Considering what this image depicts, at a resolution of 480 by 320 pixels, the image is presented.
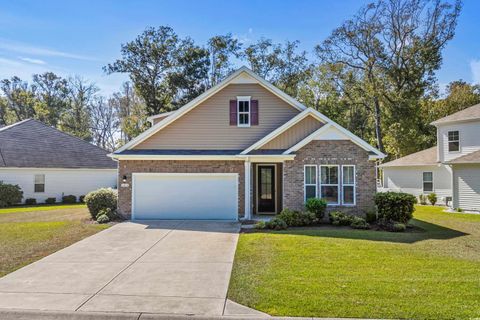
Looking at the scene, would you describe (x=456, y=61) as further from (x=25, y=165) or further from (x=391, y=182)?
(x=25, y=165)

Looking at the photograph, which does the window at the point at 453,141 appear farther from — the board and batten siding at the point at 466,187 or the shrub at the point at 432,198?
the shrub at the point at 432,198

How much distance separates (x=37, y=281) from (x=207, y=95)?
10947mm

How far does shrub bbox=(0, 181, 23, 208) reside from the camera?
21.3 meters

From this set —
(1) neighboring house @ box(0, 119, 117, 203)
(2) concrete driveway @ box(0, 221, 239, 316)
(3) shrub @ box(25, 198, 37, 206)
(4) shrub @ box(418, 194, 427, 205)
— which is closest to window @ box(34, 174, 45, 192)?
(1) neighboring house @ box(0, 119, 117, 203)

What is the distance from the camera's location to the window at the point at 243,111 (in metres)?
15.9

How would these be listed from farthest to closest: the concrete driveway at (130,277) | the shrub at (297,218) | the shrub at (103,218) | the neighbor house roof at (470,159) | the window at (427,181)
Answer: the window at (427,181), the neighbor house roof at (470,159), the shrub at (103,218), the shrub at (297,218), the concrete driveway at (130,277)

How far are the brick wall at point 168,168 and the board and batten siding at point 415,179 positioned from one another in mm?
15435

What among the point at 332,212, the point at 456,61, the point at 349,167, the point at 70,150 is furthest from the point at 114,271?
the point at 456,61

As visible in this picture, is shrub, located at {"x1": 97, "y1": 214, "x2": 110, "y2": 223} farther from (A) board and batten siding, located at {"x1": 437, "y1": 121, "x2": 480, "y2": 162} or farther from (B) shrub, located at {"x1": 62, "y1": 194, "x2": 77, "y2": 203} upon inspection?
(A) board and batten siding, located at {"x1": 437, "y1": 121, "x2": 480, "y2": 162}

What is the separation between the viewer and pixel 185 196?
582 inches

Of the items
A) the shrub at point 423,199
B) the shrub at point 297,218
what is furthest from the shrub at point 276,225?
the shrub at point 423,199

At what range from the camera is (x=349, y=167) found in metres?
13.9

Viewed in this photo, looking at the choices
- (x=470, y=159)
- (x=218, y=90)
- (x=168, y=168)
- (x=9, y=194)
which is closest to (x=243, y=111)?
(x=218, y=90)

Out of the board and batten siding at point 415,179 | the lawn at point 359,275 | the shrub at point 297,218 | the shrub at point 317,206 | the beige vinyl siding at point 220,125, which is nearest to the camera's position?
the lawn at point 359,275
